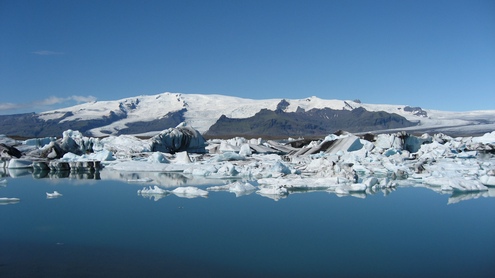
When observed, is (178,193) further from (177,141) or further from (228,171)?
(177,141)

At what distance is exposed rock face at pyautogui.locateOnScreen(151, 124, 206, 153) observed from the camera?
56.4ft

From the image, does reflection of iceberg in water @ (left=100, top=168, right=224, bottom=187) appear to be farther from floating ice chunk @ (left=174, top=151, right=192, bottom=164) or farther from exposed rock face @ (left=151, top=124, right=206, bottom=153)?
exposed rock face @ (left=151, top=124, right=206, bottom=153)

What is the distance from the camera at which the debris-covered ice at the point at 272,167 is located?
8.19 m

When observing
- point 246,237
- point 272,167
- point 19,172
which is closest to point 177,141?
point 19,172

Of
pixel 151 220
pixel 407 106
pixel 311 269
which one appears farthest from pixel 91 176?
pixel 407 106

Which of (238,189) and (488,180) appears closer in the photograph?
(238,189)

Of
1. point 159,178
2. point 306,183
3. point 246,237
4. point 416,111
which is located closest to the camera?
point 246,237

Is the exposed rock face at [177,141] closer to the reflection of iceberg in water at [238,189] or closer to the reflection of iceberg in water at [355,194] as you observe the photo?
the reflection of iceberg in water at [238,189]

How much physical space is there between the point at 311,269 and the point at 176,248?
132 cm

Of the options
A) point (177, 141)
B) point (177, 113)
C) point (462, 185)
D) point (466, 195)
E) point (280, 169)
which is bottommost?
point (466, 195)

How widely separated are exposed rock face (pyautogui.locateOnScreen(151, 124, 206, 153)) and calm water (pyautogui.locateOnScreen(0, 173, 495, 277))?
9.79 meters

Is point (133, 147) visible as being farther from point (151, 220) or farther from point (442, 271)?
point (442, 271)

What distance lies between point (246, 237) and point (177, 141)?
13348mm

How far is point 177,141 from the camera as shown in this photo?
17641mm
